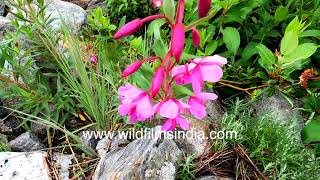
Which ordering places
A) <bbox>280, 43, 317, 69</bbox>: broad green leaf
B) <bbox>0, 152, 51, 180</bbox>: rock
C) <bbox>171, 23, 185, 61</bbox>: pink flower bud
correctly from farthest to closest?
<bbox>0, 152, 51, 180</bbox>: rock
<bbox>280, 43, 317, 69</bbox>: broad green leaf
<bbox>171, 23, 185, 61</bbox>: pink flower bud

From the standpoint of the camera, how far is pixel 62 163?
2.11 m

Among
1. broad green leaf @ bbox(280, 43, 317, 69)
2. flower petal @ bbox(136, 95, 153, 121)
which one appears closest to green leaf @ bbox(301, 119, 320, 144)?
broad green leaf @ bbox(280, 43, 317, 69)

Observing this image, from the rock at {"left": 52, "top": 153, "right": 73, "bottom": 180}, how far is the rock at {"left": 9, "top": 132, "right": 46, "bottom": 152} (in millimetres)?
115

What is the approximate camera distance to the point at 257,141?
6.61ft

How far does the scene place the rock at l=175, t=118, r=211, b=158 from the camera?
6.62 ft

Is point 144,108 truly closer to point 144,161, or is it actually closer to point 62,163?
point 144,161

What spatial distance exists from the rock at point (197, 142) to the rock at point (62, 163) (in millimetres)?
541

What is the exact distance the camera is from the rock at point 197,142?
6.62 ft

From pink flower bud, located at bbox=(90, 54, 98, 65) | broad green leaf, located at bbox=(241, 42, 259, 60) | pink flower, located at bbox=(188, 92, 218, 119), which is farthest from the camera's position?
pink flower bud, located at bbox=(90, 54, 98, 65)

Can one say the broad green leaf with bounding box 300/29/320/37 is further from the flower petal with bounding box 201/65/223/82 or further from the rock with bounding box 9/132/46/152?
the rock with bounding box 9/132/46/152

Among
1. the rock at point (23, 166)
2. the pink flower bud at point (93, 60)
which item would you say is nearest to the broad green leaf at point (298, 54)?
the pink flower bud at point (93, 60)

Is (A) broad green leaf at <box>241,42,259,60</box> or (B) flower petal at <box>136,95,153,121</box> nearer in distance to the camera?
(B) flower petal at <box>136,95,153,121</box>

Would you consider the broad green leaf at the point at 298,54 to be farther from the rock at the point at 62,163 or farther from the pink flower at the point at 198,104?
the rock at the point at 62,163

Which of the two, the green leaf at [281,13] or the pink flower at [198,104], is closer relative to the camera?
the pink flower at [198,104]
